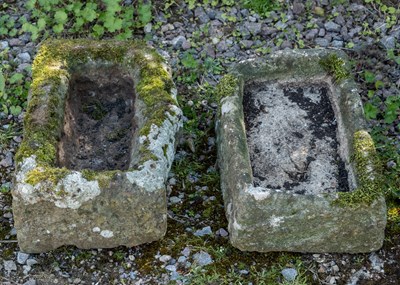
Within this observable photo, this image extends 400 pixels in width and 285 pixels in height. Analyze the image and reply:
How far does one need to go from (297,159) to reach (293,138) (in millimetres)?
234

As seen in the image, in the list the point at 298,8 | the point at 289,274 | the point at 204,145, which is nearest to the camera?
the point at 289,274

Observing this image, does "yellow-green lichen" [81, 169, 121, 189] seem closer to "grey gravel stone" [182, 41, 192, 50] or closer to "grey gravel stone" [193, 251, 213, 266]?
"grey gravel stone" [193, 251, 213, 266]

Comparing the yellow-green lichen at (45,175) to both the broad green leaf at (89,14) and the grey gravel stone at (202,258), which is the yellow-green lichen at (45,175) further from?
the broad green leaf at (89,14)

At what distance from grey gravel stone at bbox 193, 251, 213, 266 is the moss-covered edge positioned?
82cm

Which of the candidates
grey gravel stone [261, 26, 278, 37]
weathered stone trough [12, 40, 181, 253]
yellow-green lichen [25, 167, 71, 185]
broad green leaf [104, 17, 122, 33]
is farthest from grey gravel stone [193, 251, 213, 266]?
grey gravel stone [261, 26, 278, 37]

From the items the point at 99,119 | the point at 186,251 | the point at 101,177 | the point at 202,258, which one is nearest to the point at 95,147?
the point at 99,119

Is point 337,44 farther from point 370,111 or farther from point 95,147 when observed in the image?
point 95,147

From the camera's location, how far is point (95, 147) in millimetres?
5527

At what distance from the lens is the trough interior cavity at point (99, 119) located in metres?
5.41

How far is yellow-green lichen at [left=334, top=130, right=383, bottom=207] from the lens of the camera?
186 inches

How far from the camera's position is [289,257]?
5031 millimetres

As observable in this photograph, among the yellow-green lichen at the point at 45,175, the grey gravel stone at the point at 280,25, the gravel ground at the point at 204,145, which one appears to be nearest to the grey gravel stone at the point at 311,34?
the gravel ground at the point at 204,145

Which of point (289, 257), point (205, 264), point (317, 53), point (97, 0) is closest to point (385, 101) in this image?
point (317, 53)

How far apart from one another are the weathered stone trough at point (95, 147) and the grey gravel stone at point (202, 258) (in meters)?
0.33
